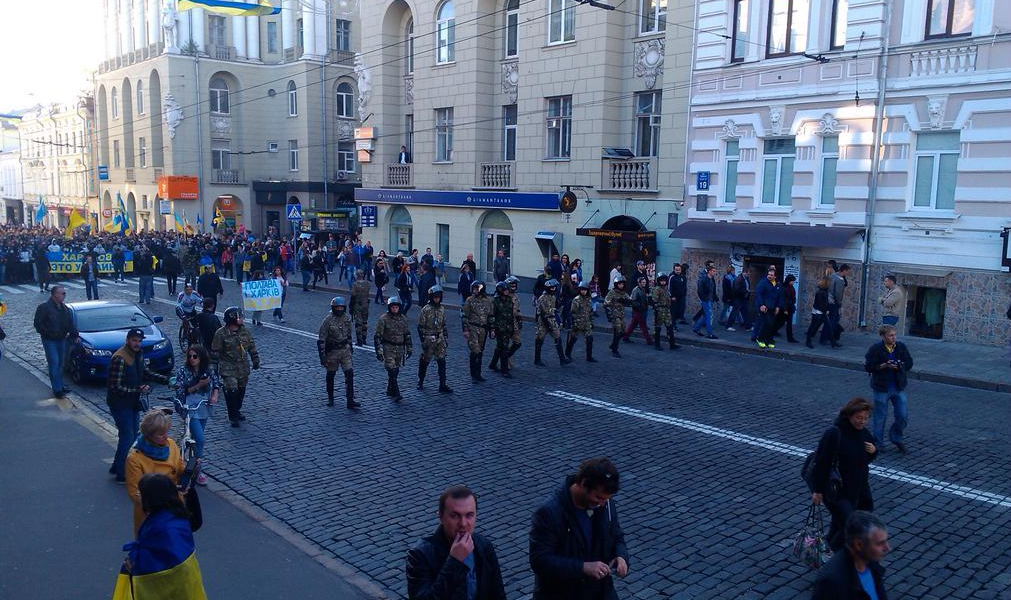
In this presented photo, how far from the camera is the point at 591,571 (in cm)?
389

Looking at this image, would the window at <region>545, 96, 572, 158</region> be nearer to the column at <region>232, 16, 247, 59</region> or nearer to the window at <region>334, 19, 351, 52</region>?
the window at <region>334, 19, 351, 52</region>

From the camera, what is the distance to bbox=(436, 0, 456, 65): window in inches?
1198

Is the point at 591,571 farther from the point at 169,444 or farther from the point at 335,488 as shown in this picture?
the point at 335,488

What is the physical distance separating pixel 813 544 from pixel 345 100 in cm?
4570

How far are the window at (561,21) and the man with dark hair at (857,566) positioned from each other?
2381 cm

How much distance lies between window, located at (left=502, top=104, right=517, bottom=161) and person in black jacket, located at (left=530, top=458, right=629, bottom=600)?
25866mm

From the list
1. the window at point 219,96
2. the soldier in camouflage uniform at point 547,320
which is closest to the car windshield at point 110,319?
the soldier in camouflage uniform at point 547,320

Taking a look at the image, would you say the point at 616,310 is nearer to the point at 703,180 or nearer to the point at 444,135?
the point at 703,180

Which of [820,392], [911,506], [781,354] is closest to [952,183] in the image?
[781,354]

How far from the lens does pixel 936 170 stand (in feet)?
57.5

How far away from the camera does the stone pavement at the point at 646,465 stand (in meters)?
6.76

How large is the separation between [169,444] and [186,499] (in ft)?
2.10

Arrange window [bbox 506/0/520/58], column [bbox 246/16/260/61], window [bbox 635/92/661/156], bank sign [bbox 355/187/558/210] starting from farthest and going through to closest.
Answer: column [bbox 246/16/260/61]
window [bbox 506/0/520/58]
bank sign [bbox 355/187/558/210]
window [bbox 635/92/661/156]

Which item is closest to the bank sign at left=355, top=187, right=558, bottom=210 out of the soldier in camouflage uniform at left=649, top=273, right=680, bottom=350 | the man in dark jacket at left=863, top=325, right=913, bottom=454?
the soldier in camouflage uniform at left=649, top=273, right=680, bottom=350
